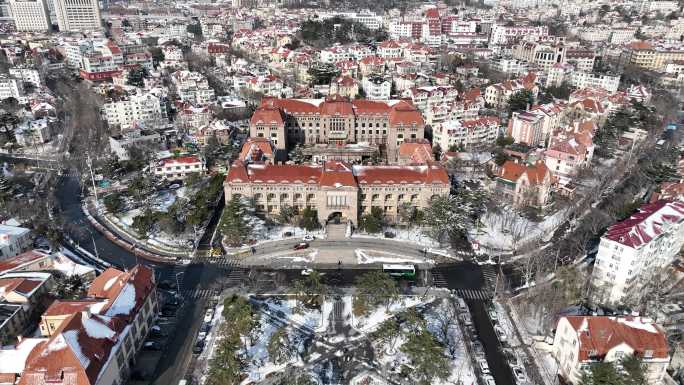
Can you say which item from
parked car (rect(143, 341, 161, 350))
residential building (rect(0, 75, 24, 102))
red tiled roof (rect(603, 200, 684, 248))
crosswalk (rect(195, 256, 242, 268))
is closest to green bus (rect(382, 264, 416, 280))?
crosswalk (rect(195, 256, 242, 268))

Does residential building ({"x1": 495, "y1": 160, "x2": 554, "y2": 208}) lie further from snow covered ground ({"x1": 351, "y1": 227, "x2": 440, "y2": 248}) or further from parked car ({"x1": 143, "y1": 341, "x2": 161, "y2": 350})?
parked car ({"x1": 143, "y1": 341, "x2": 161, "y2": 350})

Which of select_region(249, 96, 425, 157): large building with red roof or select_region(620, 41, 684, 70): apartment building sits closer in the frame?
select_region(249, 96, 425, 157): large building with red roof

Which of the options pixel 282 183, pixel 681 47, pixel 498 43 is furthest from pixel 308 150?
pixel 681 47

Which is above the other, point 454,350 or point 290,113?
point 290,113

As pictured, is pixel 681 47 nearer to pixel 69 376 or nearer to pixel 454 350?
pixel 454 350

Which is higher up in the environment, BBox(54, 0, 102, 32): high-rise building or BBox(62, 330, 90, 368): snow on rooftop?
BBox(54, 0, 102, 32): high-rise building

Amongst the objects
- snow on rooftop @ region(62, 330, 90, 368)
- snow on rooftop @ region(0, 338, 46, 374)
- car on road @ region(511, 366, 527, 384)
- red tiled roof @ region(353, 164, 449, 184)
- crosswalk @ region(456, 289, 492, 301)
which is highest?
red tiled roof @ region(353, 164, 449, 184)

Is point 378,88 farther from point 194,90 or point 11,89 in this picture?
point 11,89
